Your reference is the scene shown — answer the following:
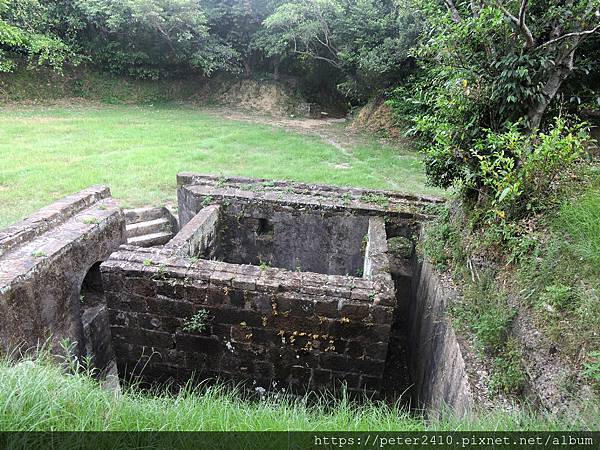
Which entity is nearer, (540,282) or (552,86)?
(540,282)

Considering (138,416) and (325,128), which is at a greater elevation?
(325,128)

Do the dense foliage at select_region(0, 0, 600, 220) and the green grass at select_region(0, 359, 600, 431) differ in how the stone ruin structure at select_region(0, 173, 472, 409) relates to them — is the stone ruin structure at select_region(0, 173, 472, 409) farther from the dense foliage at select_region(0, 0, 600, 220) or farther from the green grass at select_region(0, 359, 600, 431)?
the dense foliage at select_region(0, 0, 600, 220)

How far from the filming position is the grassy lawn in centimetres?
777

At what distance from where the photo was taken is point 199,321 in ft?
12.0

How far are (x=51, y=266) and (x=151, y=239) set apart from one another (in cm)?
267

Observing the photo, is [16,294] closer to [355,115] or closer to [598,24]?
[598,24]

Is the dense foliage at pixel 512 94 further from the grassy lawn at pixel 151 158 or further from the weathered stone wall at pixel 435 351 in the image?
the grassy lawn at pixel 151 158

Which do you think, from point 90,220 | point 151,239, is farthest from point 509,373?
point 151,239

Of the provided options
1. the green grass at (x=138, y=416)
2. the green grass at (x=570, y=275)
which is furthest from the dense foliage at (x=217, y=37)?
the green grass at (x=138, y=416)

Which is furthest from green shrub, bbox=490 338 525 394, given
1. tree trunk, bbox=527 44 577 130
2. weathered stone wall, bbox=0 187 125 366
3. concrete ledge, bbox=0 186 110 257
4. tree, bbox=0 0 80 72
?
tree, bbox=0 0 80 72

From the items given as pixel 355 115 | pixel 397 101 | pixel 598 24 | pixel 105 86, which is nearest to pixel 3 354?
pixel 598 24

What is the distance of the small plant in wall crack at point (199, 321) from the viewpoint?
12.0 feet

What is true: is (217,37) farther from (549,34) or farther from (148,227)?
(549,34)

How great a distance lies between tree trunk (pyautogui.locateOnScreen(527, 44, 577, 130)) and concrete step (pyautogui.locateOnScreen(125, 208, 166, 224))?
18.8 ft
